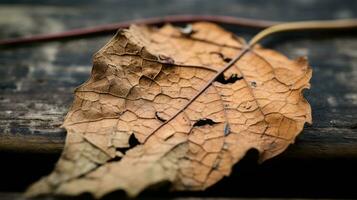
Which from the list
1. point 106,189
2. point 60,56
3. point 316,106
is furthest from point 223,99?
point 60,56

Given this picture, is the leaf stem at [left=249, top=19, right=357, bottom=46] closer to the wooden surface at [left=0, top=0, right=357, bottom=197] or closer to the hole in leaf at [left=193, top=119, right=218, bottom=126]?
the wooden surface at [left=0, top=0, right=357, bottom=197]

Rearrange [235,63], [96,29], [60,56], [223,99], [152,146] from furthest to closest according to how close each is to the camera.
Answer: [96,29] < [60,56] < [235,63] < [223,99] < [152,146]

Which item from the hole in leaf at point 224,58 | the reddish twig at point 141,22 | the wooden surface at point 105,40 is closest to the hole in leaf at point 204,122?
the wooden surface at point 105,40

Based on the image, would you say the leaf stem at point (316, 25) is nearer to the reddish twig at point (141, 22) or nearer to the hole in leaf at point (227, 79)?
the reddish twig at point (141, 22)

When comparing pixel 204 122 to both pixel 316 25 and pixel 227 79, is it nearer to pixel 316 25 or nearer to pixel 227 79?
pixel 227 79

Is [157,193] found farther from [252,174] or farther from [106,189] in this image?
[252,174]

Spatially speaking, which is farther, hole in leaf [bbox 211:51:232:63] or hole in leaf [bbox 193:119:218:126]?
hole in leaf [bbox 211:51:232:63]

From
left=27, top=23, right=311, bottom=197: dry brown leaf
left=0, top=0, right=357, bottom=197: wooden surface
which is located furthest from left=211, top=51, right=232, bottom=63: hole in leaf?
left=0, top=0, right=357, bottom=197: wooden surface
